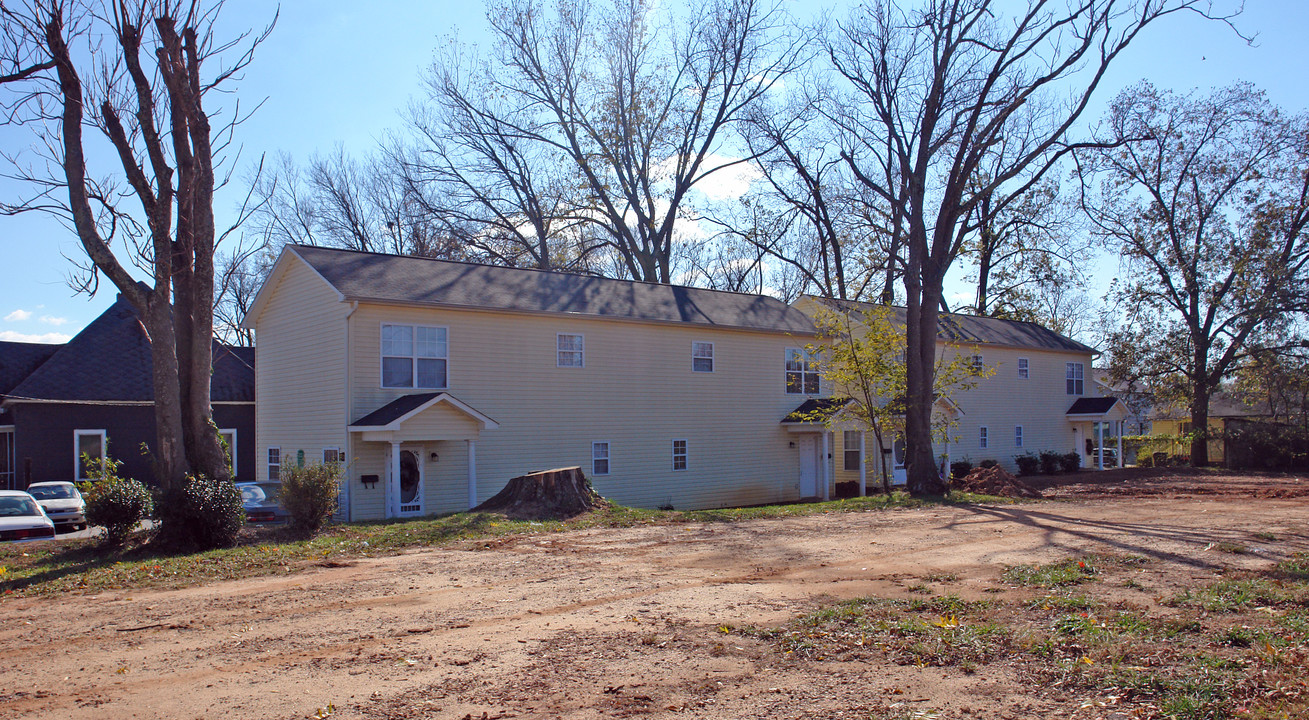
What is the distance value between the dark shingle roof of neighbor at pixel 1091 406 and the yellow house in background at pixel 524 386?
37.7 ft

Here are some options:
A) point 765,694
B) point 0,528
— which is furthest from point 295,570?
point 0,528

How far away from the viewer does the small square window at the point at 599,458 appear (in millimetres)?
22906

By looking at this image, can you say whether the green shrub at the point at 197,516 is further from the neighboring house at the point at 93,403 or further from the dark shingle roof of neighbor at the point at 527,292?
the neighboring house at the point at 93,403

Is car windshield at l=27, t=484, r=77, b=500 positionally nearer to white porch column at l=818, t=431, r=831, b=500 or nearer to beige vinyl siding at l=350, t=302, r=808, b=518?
beige vinyl siding at l=350, t=302, r=808, b=518

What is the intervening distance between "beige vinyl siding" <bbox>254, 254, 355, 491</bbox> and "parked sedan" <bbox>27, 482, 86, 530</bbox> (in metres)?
4.33

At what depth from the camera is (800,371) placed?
2814 centimetres

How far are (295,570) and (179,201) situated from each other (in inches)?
273

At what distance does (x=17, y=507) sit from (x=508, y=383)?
10.1m

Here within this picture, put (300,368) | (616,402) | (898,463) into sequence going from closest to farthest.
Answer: (300,368) < (616,402) < (898,463)

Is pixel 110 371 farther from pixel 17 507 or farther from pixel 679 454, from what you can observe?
pixel 679 454

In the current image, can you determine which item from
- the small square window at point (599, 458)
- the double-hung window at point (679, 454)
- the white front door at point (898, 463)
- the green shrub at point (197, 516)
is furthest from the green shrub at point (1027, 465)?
the green shrub at point (197, 516)

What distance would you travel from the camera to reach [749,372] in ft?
87.5

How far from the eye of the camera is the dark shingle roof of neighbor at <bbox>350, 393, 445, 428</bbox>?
18.7 m

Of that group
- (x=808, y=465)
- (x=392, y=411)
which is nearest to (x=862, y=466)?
(x=808, y=465)
